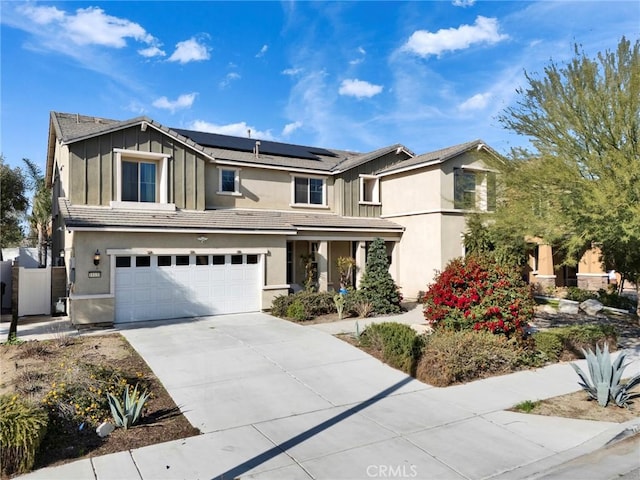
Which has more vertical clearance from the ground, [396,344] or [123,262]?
[123,262]

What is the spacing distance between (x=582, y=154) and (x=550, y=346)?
4.65m

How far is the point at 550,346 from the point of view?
34.9ft

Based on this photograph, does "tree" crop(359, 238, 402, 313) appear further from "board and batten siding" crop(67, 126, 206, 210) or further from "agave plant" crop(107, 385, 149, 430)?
"agave plant" crop(107, 385, 149, 430)

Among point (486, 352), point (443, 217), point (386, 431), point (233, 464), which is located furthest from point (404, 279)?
point (233, 464)

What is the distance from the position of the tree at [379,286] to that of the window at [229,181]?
22.4 feet

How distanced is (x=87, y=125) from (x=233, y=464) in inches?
643

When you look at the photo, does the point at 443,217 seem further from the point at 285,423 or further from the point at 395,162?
the point at 285,423

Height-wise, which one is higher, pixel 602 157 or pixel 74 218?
pixel 602 157

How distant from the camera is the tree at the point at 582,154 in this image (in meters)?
9.32

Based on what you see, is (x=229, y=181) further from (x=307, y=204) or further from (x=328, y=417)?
(x=328, y=417)

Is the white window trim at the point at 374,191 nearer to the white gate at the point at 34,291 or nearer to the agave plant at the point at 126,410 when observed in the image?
the white gate at the point at 34,291

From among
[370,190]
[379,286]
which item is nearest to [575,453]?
[379,286]

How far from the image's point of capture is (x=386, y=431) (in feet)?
20.9

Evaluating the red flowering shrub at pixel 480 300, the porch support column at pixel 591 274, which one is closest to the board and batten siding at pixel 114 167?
the red flowering shrub at pixel 480 300
